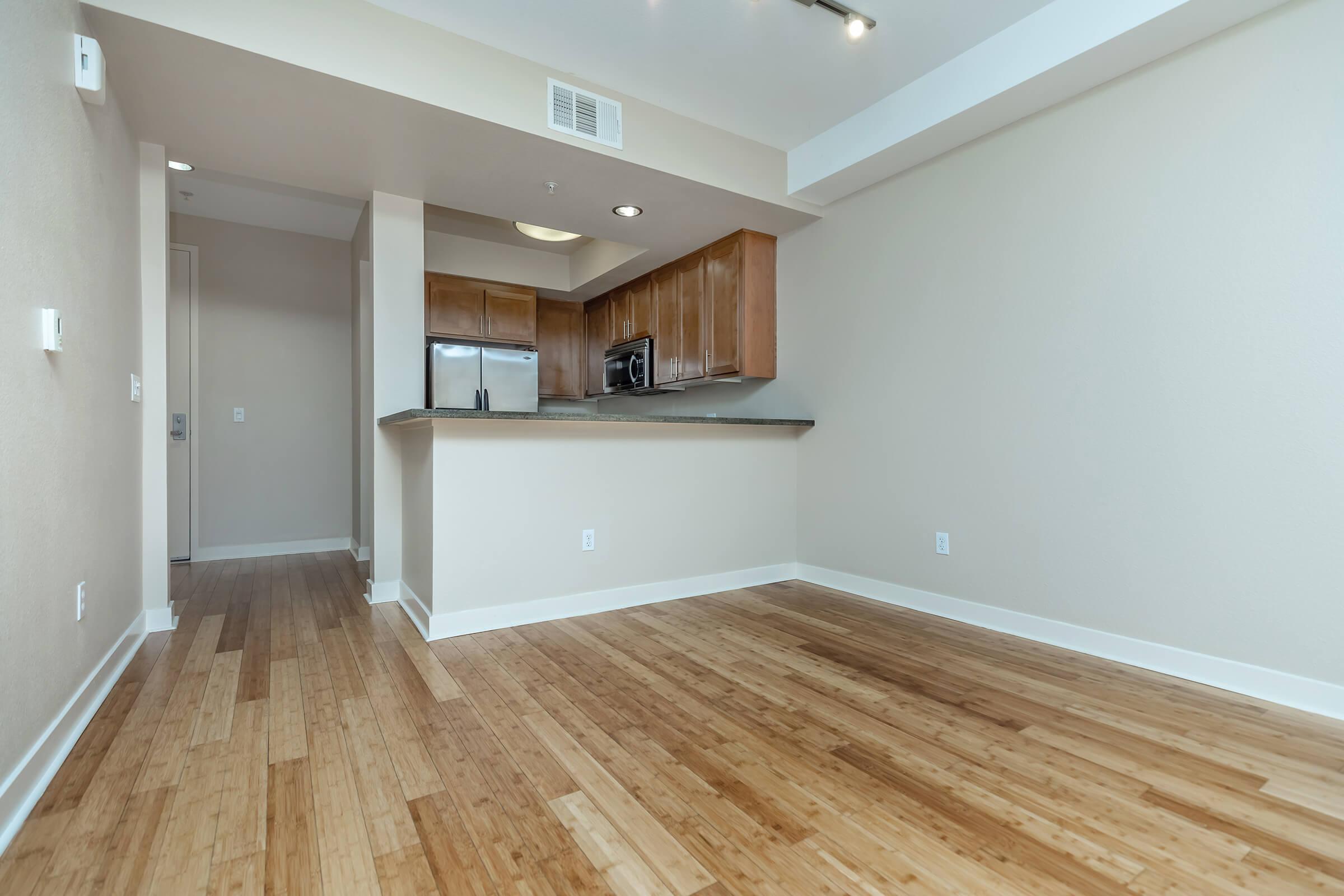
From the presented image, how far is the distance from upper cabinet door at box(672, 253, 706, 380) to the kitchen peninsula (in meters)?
0.87

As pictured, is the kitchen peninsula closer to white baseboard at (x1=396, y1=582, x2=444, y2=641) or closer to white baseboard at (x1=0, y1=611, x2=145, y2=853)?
white baseboard at (x1=396, y1=582, x2=444, y2=641)

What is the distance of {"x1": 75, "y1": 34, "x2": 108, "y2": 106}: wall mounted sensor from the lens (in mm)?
1849

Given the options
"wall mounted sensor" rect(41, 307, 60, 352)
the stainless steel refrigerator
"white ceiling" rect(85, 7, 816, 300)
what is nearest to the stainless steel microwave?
the stainless steel refrigerator

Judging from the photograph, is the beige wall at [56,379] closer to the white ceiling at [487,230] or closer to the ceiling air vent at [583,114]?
the ceiling air vent at [583,114]

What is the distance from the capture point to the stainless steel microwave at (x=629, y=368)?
4.82 m

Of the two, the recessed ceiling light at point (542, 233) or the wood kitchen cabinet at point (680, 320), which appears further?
the recessed ceiling light at point (542, 233)

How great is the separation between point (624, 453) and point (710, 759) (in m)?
1.80

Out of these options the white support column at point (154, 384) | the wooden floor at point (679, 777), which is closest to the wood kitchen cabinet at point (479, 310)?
the white support column at point (154, 384)

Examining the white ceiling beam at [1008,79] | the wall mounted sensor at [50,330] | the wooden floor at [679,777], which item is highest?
the white ceiling beam at [1008,79]

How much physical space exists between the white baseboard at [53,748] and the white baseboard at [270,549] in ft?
8.38

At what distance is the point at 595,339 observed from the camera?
5672 millimetres

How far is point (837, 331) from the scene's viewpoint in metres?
3.67

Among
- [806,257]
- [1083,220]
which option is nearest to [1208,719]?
[1083,220]

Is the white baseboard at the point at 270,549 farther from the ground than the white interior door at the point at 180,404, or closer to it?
closer to it
